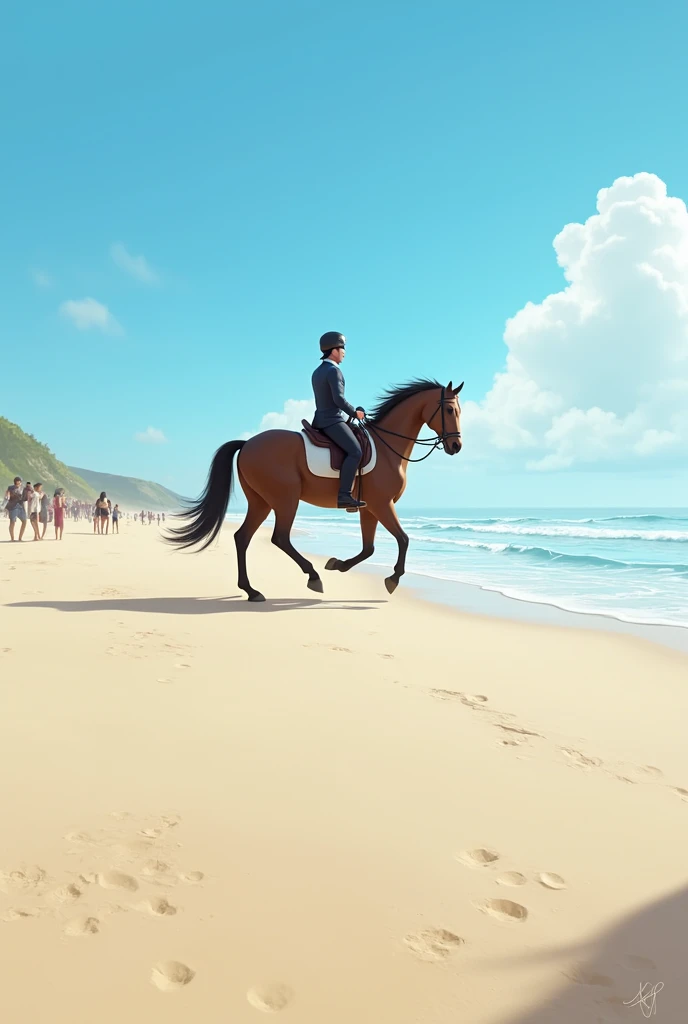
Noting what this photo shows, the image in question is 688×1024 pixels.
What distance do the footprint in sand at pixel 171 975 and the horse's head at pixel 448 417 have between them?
7486 mm

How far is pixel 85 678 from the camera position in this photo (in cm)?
430

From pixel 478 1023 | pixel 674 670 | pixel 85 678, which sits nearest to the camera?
pixel 478 1023

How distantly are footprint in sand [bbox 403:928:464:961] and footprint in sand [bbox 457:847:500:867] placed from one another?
1.35 ft

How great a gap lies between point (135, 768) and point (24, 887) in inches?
35.6

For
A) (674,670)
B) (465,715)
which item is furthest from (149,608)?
(674,670)

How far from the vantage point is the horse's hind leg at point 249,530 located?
8.43 metres

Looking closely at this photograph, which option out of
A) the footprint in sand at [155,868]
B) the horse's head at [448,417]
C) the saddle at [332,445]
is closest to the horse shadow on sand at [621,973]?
the footprint in sand at [155,868]

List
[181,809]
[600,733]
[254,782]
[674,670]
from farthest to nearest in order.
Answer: [674,670] → [600,733] → [254,782] → [181,809]

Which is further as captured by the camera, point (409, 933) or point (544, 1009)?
point (409, 933)

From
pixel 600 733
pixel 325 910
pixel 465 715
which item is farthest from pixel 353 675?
pixel 325 910

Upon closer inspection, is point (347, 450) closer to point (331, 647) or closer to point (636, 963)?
point (331, 647)

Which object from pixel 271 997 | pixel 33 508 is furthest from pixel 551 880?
pixel 33 508

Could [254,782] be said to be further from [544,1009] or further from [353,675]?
[353,675]
